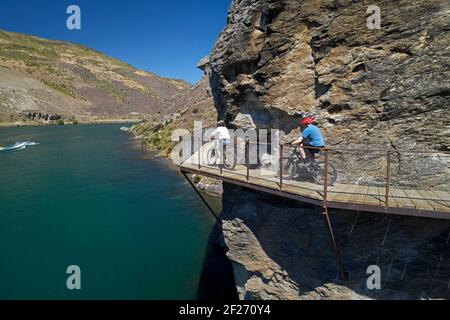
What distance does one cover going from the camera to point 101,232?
24922 millimetres

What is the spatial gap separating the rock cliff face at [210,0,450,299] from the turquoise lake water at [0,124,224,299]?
7.04m

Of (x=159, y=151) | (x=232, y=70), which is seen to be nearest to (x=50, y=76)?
(x=159, y=151)

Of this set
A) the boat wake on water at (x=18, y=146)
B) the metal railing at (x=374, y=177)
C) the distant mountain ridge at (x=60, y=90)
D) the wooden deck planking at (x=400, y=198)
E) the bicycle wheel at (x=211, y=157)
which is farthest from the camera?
the distant mountain ridge at (x=60, y=90)

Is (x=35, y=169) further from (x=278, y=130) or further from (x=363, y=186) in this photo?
(x=363, y=186)

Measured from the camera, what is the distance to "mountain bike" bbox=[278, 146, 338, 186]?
11031 mm

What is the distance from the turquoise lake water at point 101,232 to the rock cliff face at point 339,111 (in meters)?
7.04

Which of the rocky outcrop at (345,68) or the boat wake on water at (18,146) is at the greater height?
the rocky outcrop at (345,68)

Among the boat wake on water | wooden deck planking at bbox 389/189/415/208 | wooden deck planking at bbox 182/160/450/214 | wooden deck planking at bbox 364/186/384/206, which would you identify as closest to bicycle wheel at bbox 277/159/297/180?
wooden deck planking at bbox 182/160/450/214

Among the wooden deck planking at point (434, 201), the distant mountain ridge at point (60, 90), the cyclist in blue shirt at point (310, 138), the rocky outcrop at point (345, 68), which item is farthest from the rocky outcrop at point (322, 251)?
the distant mountain ridge at point (60, 90)

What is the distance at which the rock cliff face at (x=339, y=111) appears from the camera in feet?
31.7

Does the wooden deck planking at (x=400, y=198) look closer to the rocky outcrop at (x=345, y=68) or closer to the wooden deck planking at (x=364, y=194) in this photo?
the wooden deck planking at (x=364, y=194)

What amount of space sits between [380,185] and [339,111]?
284 centimetres

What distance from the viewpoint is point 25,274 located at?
61.9 ft

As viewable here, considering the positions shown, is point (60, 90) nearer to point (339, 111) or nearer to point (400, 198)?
point (339, 111)
